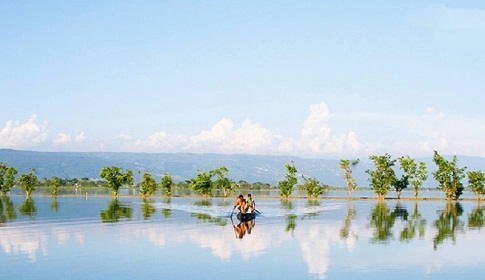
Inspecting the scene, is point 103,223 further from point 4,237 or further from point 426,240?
point 426,240

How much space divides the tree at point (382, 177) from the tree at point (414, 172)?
2.26m

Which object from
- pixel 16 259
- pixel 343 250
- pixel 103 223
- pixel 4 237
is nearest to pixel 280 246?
pixel 343 250

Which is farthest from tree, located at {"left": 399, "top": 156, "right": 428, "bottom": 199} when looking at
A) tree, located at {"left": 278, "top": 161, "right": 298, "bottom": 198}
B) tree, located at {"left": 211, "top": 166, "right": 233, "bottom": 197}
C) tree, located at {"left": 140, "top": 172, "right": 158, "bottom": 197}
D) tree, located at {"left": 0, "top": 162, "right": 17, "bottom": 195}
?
tree, located at {"left": 0, "top": 162, "right": 17, "bottom": 195}

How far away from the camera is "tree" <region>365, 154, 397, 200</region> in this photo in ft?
299

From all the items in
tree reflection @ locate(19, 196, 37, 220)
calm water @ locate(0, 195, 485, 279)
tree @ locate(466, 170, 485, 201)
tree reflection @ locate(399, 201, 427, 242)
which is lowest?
tree reflection @ locate(19, 196, 37, 220)

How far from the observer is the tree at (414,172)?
93.4 m

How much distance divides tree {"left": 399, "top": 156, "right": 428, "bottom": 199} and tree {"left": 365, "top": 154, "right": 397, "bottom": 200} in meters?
2.26

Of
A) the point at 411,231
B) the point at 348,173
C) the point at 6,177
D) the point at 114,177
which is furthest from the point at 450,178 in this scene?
the point at 6,177

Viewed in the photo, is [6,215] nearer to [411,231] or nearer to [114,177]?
[411,231]

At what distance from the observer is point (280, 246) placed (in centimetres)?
2545

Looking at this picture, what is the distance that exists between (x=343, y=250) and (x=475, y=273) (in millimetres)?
5947

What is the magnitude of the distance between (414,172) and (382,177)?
5859 mm

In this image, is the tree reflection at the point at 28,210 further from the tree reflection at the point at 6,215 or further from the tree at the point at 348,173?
the tree at the point at 348,173

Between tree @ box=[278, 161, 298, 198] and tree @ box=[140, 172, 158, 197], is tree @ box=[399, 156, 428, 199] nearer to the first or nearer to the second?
tree @ box=[278, 161, 298, 198]
